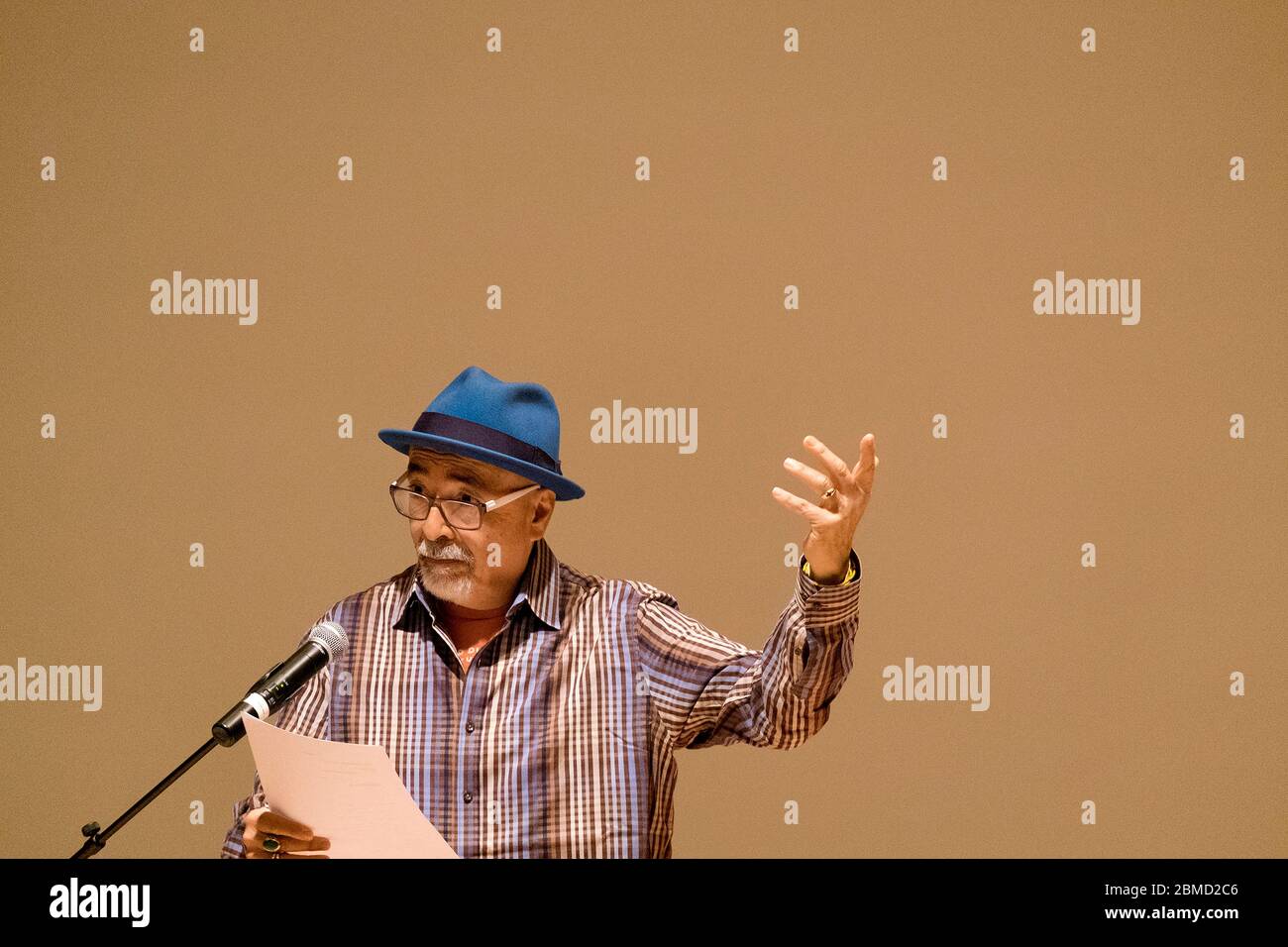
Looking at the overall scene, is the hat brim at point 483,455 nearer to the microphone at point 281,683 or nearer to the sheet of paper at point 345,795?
the microphone at point 281,683

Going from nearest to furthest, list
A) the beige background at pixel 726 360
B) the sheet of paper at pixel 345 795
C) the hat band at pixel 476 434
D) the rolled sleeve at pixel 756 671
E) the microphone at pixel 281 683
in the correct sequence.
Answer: the microphone at pixel 281 683 → the sheet of paper at pixel 345 795 → the rolled sleeve at pixel 756 671 → the hat band at pixel 476 434 → the beige background at pixel 726 360

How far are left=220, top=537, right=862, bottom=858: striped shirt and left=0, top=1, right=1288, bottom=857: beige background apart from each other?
0.91 m

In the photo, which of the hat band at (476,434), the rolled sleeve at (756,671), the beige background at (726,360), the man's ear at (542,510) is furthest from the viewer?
the beige background at (726,360)

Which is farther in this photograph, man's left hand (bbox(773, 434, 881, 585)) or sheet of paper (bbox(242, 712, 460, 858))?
man's left hand (bbox(773, 434, 881, 585))

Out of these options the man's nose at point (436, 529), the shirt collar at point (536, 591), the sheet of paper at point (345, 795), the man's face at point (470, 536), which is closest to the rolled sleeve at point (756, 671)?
the shirt collar at point (536, 591)

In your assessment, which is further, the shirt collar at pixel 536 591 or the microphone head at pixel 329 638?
the shirt collar at pixel 536 591

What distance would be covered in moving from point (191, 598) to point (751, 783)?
157cm

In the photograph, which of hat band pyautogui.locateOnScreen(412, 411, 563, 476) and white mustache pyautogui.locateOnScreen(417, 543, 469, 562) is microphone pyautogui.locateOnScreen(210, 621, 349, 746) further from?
hat band pyautogui.locateOnScreen(412, 411, 563, 476)

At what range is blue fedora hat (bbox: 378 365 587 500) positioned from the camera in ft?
7.71

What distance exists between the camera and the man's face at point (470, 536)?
2342 millimetres

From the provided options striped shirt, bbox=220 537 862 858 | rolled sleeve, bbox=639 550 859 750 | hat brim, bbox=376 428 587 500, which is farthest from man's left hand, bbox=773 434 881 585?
hat brim, bbox=376 428 587 500

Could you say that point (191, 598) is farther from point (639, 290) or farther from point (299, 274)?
point (639, 290)

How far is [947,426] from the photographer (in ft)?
10.9
